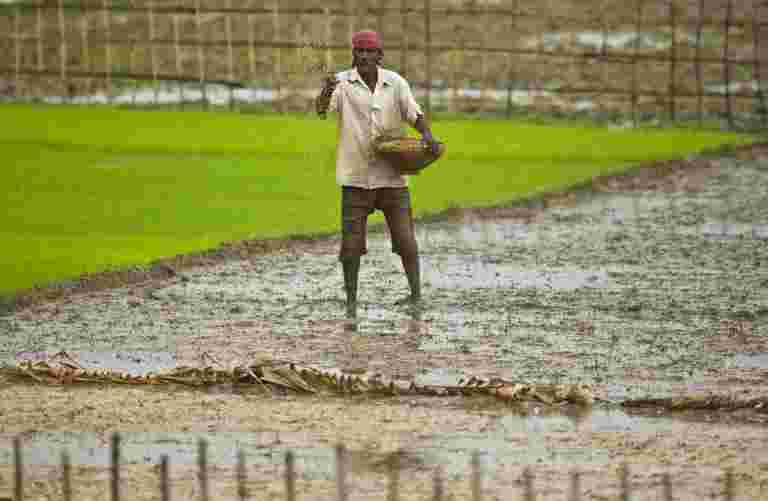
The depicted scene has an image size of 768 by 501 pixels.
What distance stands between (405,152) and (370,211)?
53 cm

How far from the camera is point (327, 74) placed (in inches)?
390

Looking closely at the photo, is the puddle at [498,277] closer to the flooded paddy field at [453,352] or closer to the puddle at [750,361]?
the flooded paddy field at [453,352]

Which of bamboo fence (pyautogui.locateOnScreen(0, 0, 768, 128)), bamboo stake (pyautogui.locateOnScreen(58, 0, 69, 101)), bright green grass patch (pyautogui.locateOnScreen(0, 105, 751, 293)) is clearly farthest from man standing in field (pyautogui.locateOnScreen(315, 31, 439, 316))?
bamboo stake (pyautogui.locateOnScreen(58, 0, 69, 101))

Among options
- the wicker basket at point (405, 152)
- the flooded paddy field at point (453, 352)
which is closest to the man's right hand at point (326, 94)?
the wicker basket at point (405, 152)

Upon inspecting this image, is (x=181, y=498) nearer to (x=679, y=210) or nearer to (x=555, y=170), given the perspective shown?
(x=679, y=210)

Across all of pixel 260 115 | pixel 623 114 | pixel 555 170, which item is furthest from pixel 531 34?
pixel 555 170

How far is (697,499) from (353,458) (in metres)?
1.39

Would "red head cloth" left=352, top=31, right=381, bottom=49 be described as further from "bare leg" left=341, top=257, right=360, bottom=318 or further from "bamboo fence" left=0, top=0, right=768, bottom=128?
"bamboo fence" left=0, top=0, right=768, bottom=128

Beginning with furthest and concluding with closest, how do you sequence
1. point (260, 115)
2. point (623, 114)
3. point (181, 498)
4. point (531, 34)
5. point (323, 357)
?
point (531, 34), point (623, 114), point (260, 115), point (323, 357), point (181, 498)

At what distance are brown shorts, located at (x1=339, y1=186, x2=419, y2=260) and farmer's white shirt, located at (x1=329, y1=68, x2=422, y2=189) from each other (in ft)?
0.27

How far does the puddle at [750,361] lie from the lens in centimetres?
876

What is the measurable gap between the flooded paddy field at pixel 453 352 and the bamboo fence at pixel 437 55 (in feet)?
31.7

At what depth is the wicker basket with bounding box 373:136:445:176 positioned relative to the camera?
9.89m

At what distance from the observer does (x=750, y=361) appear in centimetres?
888
